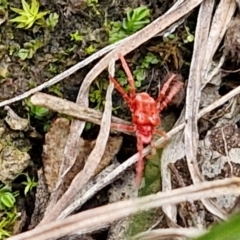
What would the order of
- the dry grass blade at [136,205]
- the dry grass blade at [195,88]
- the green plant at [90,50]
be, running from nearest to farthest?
the dry grass blade at [136,205]
the dry grass blade at [195,88]
the green plant at [90,50]

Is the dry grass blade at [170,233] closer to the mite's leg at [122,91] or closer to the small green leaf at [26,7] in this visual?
the mite's leg at [122,91]

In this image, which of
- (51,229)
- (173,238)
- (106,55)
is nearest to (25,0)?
(106,55)

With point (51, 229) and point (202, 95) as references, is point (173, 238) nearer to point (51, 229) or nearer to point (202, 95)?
point (51, 229)

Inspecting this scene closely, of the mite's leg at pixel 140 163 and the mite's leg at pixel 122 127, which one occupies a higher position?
the mite's leg at pixel 122 127

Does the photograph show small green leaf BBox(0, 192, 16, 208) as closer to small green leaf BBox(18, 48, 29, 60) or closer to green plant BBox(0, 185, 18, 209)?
green plant BBox(0, 185, 18, 209)

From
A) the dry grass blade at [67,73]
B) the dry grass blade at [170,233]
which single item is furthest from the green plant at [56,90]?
the dry grass blade at [170,233]

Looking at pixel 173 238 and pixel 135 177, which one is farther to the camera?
pixel 135 177
